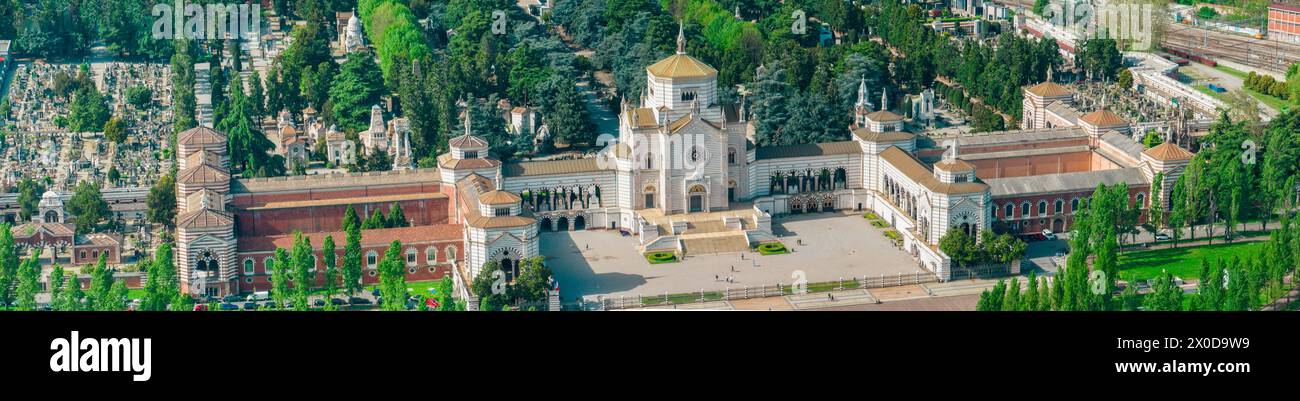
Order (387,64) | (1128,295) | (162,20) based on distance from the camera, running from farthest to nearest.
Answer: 1. (162,20)
2. (387,64)
3. (1128,295)

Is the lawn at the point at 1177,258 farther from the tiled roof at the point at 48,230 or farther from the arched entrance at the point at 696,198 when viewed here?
the tiled roof at the point at 48,230

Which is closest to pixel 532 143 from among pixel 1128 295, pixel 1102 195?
pixel 1102 195

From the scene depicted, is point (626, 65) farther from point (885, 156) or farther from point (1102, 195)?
point (1102, 195)

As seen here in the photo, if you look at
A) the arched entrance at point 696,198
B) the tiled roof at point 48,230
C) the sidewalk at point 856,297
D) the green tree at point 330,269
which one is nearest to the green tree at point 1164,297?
the sidewalk at point 856,297

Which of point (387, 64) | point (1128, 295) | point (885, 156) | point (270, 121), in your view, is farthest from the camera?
point (387, 64)

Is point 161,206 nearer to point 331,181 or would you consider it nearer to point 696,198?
point 331,181

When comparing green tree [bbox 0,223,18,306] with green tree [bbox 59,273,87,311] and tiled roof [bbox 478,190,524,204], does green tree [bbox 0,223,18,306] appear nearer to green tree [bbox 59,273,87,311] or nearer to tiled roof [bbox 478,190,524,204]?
green tree [bbox 59,273,87,311]

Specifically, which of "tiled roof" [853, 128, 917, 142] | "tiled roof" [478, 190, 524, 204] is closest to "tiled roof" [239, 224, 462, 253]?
"tiled roof" [478, 190, 524, 204]
